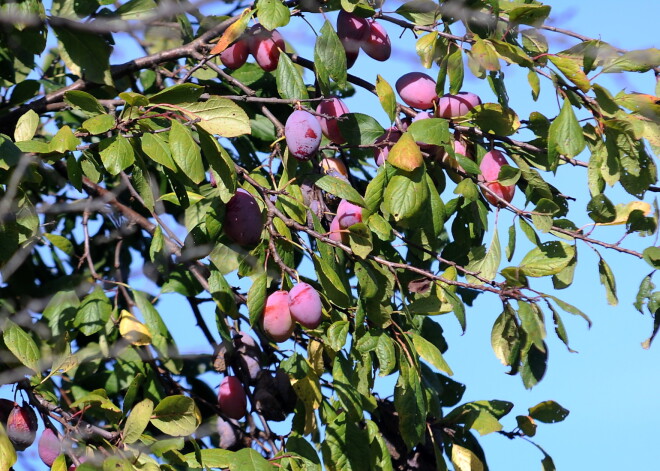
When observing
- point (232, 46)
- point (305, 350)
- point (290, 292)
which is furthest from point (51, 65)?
point (290, 292)

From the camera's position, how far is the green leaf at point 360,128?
1.50 meters

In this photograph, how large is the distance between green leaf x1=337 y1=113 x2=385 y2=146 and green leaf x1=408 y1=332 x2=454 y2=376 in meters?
0.33

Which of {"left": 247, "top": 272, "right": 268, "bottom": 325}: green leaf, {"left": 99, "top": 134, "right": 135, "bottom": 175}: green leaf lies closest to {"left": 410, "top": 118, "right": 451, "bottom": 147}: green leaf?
{"left": 247, "top": 272, "right": 268, "bottom": 325}: green leaf

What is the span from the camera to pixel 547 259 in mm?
1404

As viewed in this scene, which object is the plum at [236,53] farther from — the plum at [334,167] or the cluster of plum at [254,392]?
the cluster of plum at [254,392]

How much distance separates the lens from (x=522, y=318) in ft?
4.42

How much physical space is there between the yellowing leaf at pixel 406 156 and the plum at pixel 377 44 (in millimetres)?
272

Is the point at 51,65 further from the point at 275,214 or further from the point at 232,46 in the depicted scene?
the point at 275,214

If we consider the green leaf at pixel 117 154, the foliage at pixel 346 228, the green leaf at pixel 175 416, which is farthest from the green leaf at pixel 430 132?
the green leaf at pixel 175 416

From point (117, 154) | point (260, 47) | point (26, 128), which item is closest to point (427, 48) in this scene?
point (260, 47)

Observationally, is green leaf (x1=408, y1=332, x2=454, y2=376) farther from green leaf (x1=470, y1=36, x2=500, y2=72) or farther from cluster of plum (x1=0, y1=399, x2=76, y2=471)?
cluster of plum (x1=0, y1=399, x2=76, y2=471)

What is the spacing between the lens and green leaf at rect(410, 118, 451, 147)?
1.37m

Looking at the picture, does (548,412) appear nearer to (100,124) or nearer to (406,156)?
(406,156)

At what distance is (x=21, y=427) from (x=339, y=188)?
2.12 ft
